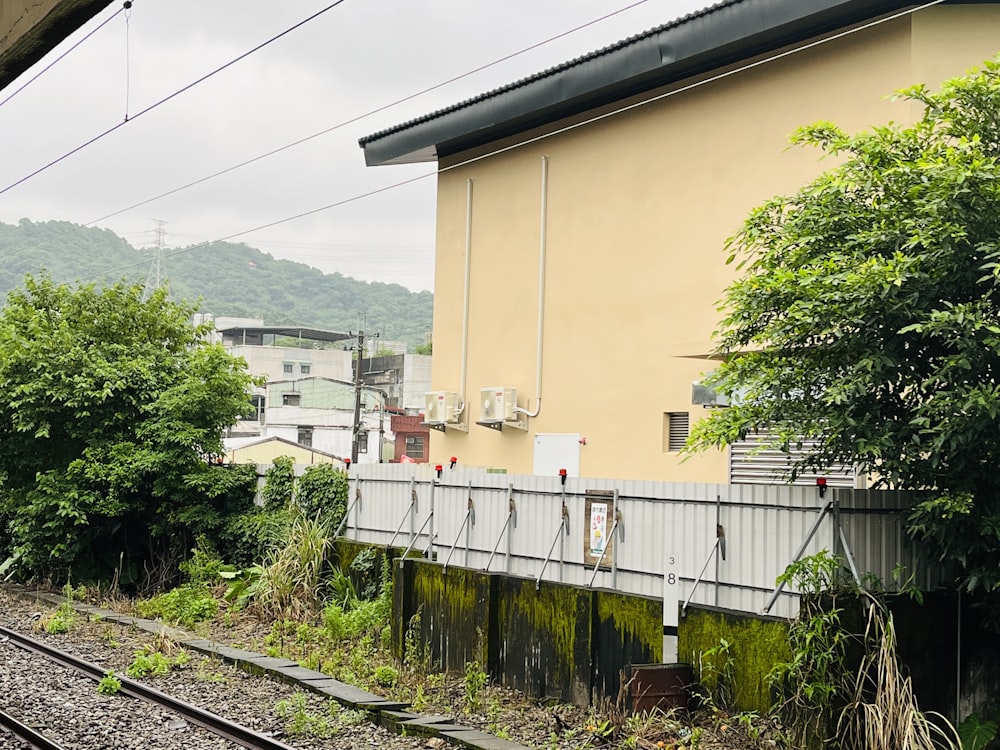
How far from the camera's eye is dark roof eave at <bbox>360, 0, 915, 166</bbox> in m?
15.7

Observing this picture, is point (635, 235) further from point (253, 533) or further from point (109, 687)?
point (109, 687)

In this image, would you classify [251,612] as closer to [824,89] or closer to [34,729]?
[34,729]

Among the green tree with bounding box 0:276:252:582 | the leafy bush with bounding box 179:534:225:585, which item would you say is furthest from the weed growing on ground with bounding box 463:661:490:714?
the green tree with bounding box 0:276:252:582

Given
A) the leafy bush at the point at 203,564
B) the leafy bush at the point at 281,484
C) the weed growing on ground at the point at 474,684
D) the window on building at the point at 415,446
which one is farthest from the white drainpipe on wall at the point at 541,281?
the window on building at the point at 415,446

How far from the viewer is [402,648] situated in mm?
14648

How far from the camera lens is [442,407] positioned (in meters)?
22.4

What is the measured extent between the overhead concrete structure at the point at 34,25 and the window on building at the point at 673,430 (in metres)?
12.2

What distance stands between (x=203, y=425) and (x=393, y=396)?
2176 inches

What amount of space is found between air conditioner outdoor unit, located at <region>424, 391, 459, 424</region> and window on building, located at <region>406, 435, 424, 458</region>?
46351 mm

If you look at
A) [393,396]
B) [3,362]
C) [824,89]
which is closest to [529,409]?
[824,89]

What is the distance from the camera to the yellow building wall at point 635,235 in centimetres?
1565

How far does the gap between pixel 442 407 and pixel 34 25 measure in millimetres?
15888

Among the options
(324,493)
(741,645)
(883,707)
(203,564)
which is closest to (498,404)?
(324,493)

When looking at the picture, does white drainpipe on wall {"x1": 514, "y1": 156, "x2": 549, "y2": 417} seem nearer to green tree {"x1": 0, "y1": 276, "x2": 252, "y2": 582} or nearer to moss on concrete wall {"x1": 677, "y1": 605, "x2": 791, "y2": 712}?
green tree {"x1": 0, "y1": 276, "x2": 252, "y2": 582}
